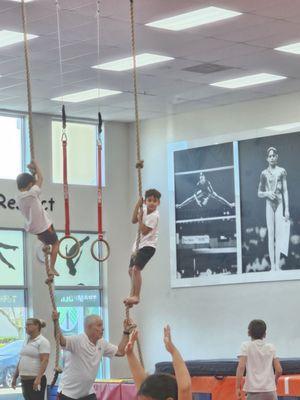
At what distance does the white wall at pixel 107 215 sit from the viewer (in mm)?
17266

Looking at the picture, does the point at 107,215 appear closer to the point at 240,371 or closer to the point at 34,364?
the point at 34,364

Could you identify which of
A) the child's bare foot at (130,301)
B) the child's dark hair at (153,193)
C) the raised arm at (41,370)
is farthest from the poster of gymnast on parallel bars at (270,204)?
the child's bare foot at (130,301)

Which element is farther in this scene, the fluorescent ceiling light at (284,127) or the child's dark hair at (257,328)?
the fluorescent ceiling light at (284,127)

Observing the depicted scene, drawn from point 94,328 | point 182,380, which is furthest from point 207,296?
point 182,380

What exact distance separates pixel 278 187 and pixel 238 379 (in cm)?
669

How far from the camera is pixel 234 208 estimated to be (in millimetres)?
17000

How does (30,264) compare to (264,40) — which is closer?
(264,40)

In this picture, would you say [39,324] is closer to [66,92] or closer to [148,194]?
[148,194]

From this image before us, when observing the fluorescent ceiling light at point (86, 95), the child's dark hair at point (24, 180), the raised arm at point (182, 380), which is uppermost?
the fluorescent ceiling light at point (86, 95)

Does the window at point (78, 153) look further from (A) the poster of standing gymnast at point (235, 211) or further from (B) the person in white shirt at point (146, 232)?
(B) the person in white shirt at point (146, 232)

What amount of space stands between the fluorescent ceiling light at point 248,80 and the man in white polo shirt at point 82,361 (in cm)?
742

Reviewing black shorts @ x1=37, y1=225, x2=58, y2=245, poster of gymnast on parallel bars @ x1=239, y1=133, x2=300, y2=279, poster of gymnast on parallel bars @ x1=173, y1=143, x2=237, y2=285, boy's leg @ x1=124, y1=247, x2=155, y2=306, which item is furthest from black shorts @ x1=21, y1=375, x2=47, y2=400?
poster of gymnast on parallel bars @ x1=173, y1=143, x2=237, y2=285

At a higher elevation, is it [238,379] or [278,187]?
[278,187]

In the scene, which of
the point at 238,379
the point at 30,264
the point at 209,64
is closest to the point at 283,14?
the point at 209,64
